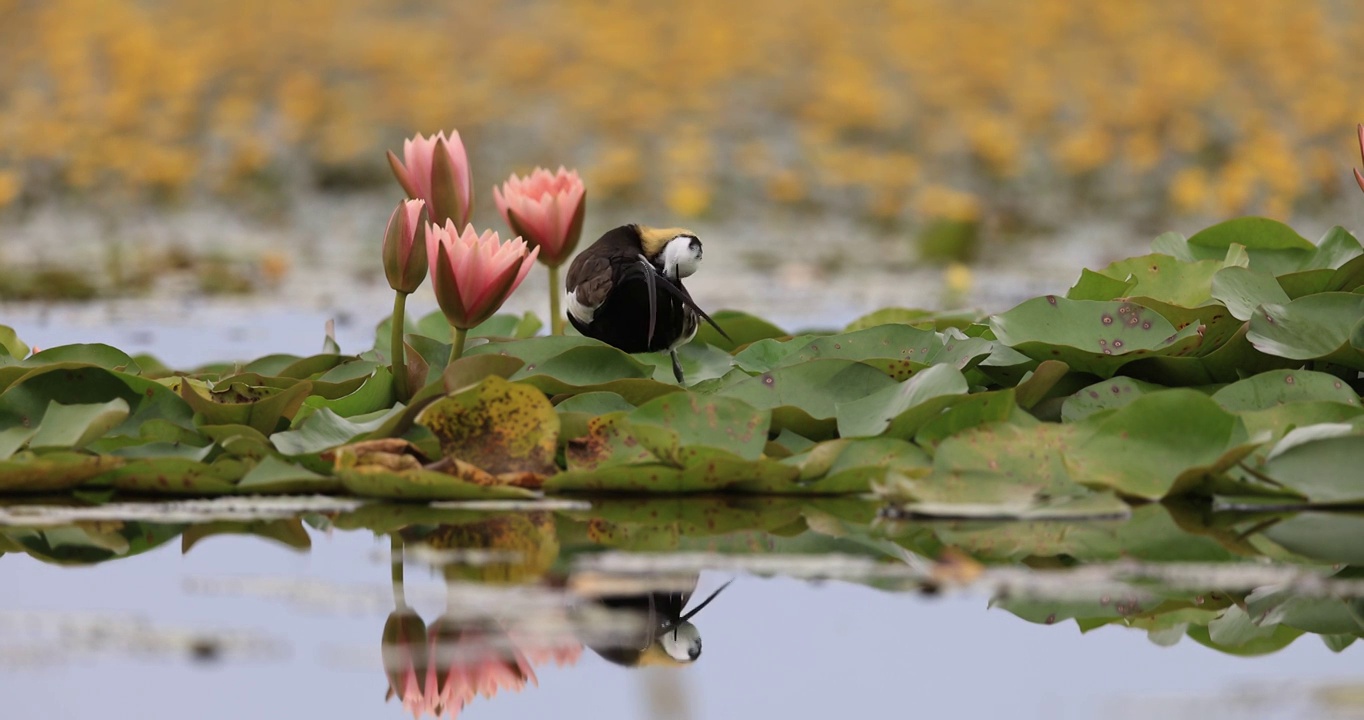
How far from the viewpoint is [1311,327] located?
240cm

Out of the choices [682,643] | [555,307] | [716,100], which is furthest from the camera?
[716,100]

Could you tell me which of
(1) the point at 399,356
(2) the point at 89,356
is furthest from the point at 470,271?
(2) the point at 89,356

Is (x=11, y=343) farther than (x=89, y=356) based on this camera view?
Yes

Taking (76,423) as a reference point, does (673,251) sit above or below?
above

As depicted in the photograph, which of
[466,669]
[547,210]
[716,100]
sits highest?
[716,100]

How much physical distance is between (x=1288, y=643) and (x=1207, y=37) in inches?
404

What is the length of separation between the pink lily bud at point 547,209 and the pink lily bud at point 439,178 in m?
0.14

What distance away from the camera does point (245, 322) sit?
5102 mm

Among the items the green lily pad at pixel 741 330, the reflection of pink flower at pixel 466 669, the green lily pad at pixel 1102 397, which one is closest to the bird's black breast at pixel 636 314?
the green lily pad at pixel 741 330

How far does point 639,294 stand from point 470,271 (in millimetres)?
374

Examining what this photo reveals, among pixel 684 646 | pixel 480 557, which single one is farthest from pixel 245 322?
pixel 684 646

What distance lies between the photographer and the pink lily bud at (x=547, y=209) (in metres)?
2.88

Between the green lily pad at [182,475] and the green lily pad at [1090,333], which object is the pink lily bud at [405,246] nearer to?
the green lily pad at [182,475]

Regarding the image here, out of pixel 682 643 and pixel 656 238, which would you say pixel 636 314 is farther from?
pixel 682 643
